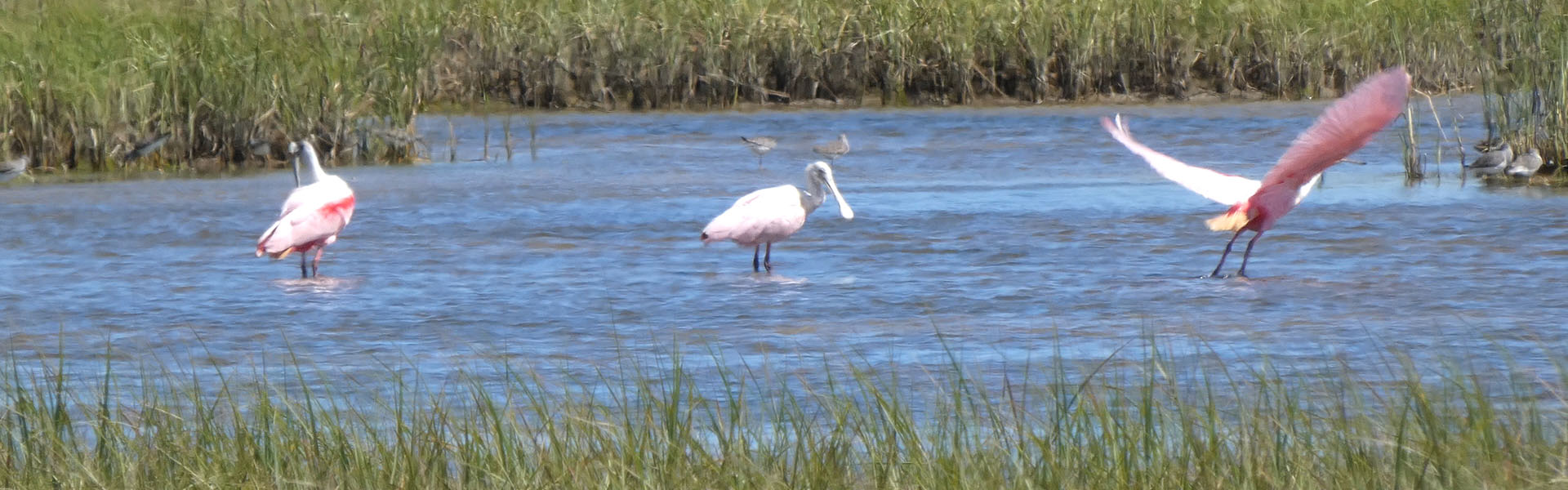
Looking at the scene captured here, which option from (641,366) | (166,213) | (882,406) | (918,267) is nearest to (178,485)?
(882,406)

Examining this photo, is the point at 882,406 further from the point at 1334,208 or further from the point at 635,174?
the point at 635,174

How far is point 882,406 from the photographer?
4641 mm

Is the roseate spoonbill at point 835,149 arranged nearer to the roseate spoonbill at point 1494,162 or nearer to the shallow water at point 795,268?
the shallow water at point 795,268

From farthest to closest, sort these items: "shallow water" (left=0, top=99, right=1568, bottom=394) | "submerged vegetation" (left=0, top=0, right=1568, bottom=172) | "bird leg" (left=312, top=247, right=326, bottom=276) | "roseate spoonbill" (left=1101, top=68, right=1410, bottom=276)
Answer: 1. "submerged vegetation" (left=0, top=0, right=1568, bottom=172)
2. "bird leg" (left=312, top=247, right=326, bottom=276)
3. "shallow water" (left=0, top=99, right=1568, bottom=394)
4. "roseate spoonbill" (left=1101, top=68, right=1410, bottom=276)

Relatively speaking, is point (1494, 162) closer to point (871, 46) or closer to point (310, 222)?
point (310, 222)

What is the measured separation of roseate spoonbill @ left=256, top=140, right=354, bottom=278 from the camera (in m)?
9.62

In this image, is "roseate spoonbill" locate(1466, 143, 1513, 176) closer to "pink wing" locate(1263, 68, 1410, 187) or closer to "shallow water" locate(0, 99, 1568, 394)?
"shallow water" locate(0, 99, 1568, 394)

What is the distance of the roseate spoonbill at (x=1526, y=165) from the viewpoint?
12.1m

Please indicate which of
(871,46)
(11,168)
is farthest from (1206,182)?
(871,46)

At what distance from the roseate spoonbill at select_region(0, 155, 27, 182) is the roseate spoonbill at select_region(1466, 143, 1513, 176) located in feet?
28.8

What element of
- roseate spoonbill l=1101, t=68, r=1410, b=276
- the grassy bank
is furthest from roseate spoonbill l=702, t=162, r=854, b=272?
the grassy bank

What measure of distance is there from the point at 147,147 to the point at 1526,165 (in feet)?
27.8

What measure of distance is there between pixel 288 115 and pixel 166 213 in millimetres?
2335

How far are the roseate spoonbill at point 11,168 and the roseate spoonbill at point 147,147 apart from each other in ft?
2.39
